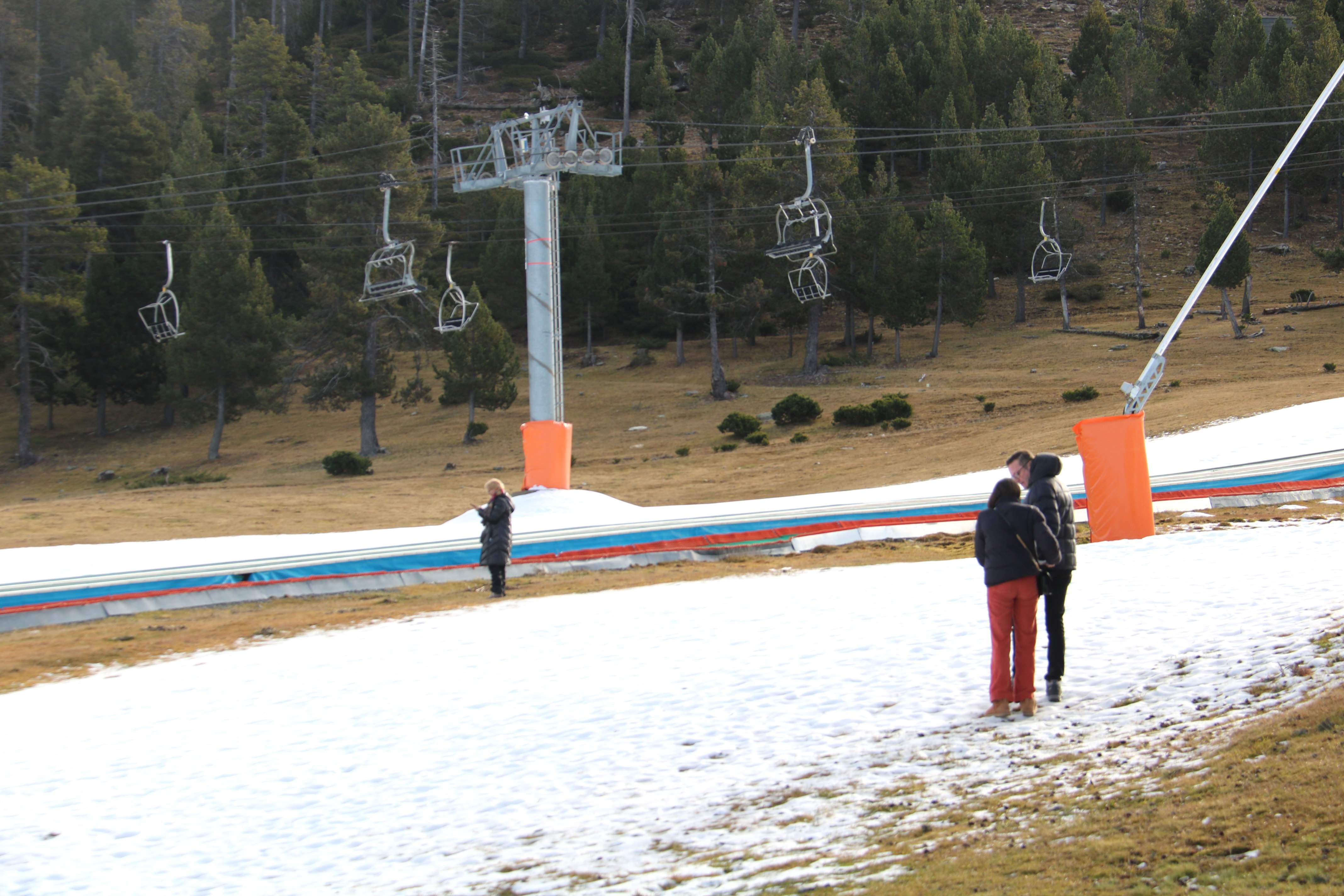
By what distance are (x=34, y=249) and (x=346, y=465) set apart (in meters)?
24.3

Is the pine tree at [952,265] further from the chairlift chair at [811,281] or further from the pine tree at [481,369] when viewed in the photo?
the pine tree at [481,369]

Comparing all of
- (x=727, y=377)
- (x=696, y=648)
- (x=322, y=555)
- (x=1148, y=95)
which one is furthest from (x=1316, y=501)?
(x=1148, y=95)

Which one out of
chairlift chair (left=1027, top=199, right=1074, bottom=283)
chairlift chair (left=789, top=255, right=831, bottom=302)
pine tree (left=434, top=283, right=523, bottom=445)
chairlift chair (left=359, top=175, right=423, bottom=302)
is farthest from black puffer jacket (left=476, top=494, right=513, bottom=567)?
pine tree (left=434, top=283, right=523, bottom=445)

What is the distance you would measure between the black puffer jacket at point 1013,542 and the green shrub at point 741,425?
36011mm

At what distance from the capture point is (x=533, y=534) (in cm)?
2161

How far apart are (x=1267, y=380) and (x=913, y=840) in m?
38.3

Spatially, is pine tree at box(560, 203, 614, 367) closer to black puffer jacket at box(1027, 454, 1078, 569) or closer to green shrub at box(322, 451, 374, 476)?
green shrub at box(322, 451, 374, 476)

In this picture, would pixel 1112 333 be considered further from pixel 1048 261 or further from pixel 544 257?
pixel 544 257

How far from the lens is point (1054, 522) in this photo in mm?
8531

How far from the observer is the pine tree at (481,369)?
53844 mm

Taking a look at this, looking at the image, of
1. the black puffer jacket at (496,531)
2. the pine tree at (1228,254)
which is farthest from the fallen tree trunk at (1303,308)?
the black puffer jacket at (496,531)

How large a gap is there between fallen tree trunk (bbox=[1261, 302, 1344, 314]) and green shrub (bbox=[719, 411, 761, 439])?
30.2 m

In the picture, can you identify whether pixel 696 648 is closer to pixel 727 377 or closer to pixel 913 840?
pixel 913 840

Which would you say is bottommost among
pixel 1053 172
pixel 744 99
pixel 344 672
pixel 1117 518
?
pixel 344 672
